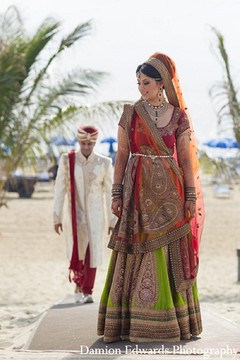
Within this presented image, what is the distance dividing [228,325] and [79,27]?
7193 mm

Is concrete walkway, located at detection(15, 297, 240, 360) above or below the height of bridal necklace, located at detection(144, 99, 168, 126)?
below

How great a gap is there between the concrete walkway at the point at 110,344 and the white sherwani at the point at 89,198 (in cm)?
140

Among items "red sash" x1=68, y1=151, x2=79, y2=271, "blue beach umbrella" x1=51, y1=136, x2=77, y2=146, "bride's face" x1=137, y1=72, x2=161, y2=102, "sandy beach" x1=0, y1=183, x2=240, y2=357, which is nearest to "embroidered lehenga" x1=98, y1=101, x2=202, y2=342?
"bride's face" x1=137, y1=72, x2=161, y2=102

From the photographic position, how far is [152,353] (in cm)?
640

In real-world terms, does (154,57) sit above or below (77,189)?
above

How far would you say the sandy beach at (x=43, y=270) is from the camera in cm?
1019

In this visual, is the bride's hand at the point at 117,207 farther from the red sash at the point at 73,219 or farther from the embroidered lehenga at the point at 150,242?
the red sash at the point at 73,219

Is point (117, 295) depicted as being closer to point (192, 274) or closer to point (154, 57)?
point (192, 274)

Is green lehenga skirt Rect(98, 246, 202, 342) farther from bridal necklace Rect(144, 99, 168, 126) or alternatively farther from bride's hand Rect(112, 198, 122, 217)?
bridal necklace Rect(144, 99, 168, 126)

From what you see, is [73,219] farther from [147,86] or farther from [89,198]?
[147,86]

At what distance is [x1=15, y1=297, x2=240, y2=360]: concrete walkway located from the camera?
6.42m

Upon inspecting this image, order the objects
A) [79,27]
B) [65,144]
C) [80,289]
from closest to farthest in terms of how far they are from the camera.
A: [80,289] < [79,27] < [65,144]

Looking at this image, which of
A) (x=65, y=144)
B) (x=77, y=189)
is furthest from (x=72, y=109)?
(x=77, y=189)

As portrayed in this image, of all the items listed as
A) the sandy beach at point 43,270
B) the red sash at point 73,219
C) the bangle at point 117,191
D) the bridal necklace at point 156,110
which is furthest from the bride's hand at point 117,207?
the red sash at point 73,219
